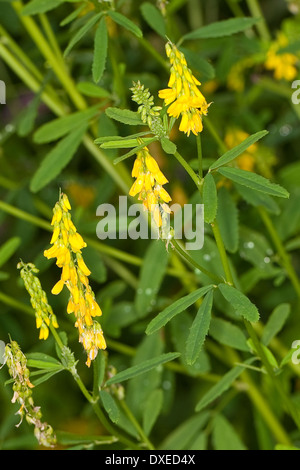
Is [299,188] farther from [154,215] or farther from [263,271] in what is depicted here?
[154,215]

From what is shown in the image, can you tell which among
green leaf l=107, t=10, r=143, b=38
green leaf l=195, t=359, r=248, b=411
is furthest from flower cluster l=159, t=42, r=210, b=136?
green leaf l=195, t=359, r=248, b=411

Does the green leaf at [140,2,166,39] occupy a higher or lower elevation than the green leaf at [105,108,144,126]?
higher

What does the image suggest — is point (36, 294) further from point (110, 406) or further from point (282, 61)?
point (282, 61)

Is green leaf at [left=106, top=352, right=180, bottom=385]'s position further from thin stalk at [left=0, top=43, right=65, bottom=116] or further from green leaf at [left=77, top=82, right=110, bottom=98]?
thin stalk at [left=0, top=43, right=65, bottom=116]

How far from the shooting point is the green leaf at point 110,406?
2.47 feet

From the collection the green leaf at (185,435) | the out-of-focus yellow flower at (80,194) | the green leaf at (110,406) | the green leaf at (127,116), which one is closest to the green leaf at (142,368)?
the green leaf at (110,406)

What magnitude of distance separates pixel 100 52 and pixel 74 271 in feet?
1.19

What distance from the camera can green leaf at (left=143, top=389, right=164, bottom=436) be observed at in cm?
95

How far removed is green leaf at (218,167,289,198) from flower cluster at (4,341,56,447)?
281mm

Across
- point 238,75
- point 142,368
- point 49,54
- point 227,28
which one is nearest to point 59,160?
point 49,54

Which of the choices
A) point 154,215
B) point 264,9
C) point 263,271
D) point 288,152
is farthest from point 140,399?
point 264,9

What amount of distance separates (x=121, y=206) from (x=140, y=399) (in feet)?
1.12

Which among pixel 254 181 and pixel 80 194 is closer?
pixel 254 181

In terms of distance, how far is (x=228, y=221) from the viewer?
3.48 feet
